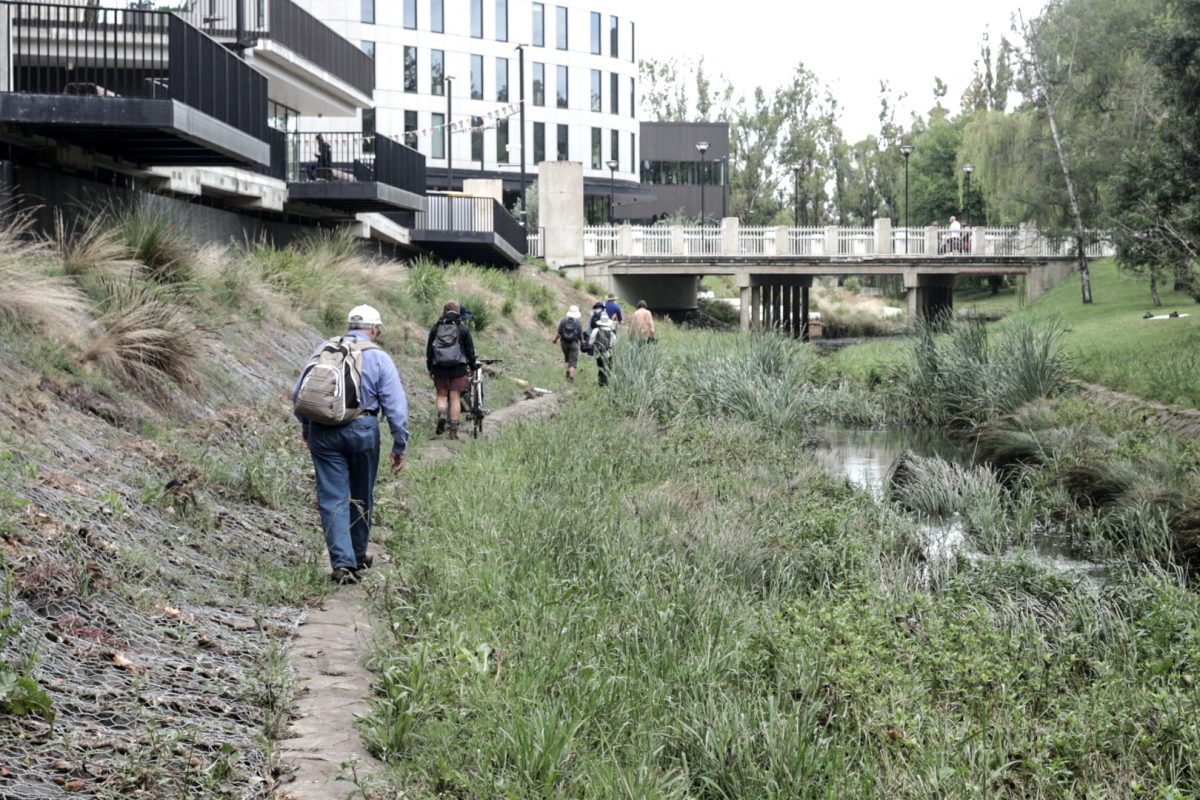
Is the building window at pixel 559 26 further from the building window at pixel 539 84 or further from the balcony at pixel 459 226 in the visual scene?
the balcony at pixel 459 226

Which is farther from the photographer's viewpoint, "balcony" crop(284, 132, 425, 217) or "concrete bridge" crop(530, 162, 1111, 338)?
"concrete bridge" crop(530, 162, 1111, 338)

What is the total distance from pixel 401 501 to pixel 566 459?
8.45ft

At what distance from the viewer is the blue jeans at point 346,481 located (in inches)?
356

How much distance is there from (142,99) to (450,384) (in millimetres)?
4720

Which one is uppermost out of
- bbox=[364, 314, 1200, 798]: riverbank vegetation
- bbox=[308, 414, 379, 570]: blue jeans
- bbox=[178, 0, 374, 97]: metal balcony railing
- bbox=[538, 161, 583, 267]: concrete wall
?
bbox=[178, 0, 374, 97]: metal balcony railing

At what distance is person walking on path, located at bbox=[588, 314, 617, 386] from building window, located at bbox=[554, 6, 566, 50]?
5141cm

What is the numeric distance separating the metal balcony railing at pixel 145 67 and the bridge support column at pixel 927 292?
3556 cm

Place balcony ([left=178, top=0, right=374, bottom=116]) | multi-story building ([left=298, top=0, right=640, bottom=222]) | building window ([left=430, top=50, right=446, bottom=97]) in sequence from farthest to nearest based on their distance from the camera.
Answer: building window ([left=430, top=50, right=446, bottom=97])
multi-story building ([left=298, top=0, right=640, bottom=222])
balcony ([left=178, top=0, right=374, bottom=116])

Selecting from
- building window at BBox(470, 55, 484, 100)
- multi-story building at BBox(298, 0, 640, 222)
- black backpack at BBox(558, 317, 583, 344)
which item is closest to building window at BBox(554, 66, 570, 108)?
multi-story building at BBox(298, 0, 640, 222)

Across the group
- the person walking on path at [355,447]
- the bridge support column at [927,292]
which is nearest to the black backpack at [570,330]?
the person walking on path at [355,447]

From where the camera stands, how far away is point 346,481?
9.27 metres

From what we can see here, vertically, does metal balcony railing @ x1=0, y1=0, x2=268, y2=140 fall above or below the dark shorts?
above

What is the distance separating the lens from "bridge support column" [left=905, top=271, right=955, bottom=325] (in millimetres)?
53219

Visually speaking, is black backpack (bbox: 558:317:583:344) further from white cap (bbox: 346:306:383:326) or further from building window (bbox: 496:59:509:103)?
building window (bbox: 496:59:509:103)
